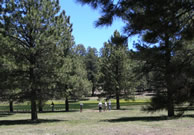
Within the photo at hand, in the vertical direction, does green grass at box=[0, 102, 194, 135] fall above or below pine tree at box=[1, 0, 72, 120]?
below

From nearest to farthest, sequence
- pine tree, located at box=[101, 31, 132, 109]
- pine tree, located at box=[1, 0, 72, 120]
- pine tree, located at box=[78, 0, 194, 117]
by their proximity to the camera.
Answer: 1. pine tree, located at box=[78, 0, 194, 117]
2. pine tree, located at box=[1, 0, 72, 120]
3. pine tree, located at box=[101, 31, 132, 109]

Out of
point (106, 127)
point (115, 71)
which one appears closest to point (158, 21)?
point (106, 127)

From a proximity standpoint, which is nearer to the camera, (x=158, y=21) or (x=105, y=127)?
(x=158, y=21)

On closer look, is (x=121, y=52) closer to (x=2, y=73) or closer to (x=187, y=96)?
(x=2, y=73)

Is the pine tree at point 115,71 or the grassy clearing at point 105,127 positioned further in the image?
the pine tree at point 115,71

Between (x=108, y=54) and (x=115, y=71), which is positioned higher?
(x=108, y=54)

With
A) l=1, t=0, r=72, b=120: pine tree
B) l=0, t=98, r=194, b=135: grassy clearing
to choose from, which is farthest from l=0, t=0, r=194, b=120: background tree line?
l=0, t=98, r=194, b=135: grassy clearing

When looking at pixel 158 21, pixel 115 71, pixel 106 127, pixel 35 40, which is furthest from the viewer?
pixel 115 71

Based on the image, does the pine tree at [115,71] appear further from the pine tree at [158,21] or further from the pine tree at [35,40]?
the pine tree at [158,21]

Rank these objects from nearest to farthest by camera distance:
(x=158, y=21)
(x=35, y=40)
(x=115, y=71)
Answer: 1. (x=158, y=21)
2. (x=35, y=40)
3. (x=115, y=71)

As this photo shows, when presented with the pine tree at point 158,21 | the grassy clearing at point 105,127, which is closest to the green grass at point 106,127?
the grassy clearing at point 105,127

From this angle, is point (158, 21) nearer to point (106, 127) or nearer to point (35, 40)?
point (106, 127)

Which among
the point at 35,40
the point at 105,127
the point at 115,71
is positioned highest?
the point at 35,40

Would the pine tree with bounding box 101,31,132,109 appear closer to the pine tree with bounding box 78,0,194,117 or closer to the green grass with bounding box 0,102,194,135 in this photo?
the green grass with bounding box 0,102,194,135
